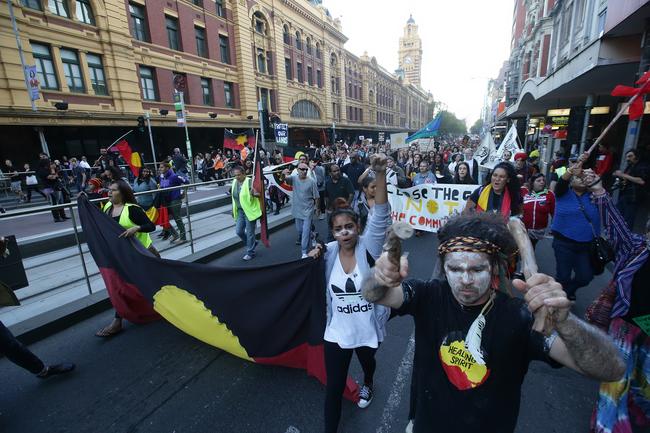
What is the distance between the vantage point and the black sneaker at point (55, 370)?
3.23 metres

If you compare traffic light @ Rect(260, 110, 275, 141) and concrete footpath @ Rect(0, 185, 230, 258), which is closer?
concrete footpath @ Rect(0, 185, 230, 258)

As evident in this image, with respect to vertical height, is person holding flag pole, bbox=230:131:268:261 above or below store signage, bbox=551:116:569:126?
below

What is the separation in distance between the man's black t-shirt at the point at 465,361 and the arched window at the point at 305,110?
119ft

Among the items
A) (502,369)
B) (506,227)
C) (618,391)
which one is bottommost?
(618,391)

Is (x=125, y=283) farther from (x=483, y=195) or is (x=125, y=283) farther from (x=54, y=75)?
(x=54, y=75)

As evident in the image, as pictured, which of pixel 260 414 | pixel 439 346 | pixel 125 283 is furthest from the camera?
pixel 125 283

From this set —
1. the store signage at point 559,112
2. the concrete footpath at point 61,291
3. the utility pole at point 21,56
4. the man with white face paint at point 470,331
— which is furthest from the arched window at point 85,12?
the store signage at point 559,112

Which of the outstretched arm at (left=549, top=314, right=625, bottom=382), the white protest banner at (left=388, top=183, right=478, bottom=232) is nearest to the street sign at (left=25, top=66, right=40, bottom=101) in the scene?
the white protest banner at (left=388, top=183, right=478, bottom=232)

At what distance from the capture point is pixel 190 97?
77.4 ft

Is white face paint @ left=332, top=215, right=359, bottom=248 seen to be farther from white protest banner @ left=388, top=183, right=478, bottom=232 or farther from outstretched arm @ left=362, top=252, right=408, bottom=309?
white protest banner @ left=388, top=183, right=478, bottom=232

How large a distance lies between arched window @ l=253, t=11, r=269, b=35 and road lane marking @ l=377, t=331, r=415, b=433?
1305 inches

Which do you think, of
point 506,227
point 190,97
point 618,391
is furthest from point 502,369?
point 190,97

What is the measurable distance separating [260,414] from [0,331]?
247 cm

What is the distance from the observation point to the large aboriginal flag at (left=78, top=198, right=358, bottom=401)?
2.87m
